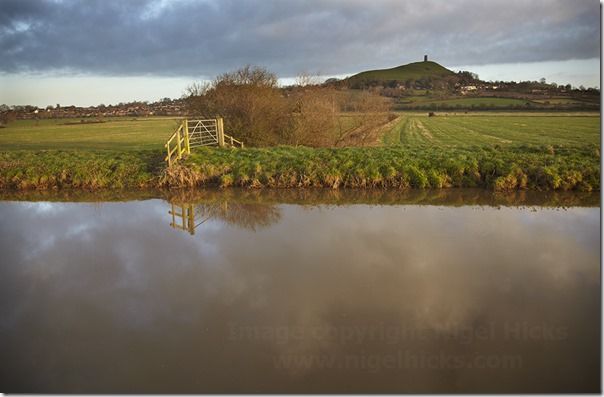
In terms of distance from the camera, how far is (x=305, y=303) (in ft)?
22.8

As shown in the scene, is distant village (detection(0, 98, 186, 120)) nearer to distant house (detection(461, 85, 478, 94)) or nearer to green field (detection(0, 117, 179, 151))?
green field (detection(0, 117, 179, 151))

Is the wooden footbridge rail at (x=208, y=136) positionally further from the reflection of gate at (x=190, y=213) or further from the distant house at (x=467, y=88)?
the distant house at (x=467, y=88)

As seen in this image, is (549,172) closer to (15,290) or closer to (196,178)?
(196,178)

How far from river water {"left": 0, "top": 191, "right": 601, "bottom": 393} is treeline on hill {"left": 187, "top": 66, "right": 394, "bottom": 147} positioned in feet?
41.5

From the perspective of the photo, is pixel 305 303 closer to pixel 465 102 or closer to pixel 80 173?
pixel 80 173

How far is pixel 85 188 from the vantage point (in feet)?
58.1

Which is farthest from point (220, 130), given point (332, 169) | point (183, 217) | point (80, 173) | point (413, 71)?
point (413, 71)

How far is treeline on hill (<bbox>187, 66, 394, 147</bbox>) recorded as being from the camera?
2394 centimetres

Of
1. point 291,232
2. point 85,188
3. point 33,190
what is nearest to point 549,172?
point 291,232

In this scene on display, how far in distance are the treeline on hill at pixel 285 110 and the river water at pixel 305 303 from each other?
12.7 m

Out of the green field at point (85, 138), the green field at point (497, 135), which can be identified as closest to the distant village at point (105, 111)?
the green field at point (85, 138)

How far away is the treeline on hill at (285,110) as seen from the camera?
23.9 meters

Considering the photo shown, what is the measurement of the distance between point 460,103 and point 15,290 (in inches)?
3647

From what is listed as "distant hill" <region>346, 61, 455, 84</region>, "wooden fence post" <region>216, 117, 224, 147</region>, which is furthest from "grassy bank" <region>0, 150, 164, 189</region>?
"distant hill" <region>346, 61, 455, 84</region>
